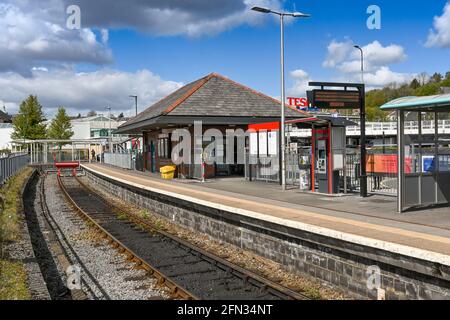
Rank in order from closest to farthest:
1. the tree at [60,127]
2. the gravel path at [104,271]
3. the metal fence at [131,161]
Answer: the gravel path at [104,271] < the metal fence at [131,161] < the tree at [60,127]

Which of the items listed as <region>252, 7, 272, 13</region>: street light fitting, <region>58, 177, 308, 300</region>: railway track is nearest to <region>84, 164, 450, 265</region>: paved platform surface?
<region>58, 177, 308, 300</region>: railway track

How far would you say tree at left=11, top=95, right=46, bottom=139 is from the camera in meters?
63.7

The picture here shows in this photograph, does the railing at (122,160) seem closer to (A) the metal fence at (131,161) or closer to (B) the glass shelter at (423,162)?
(A) the metal fence at (131,161)

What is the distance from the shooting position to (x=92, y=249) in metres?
12.3

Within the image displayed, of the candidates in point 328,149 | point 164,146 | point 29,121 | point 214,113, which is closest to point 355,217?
point 328,149

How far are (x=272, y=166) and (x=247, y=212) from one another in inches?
364

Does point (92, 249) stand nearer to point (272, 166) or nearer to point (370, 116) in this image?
point (272, 166)

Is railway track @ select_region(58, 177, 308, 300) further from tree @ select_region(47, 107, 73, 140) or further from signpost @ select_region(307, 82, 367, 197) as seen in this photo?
tree @ select_region(47, 107, 73, 140)

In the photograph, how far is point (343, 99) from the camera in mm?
14828

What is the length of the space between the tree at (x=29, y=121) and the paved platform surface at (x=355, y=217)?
175 feet

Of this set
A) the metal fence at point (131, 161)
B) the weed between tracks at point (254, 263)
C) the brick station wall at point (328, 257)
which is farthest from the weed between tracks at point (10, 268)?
the metal fence at point (131, 161)

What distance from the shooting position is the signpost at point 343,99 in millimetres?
14281

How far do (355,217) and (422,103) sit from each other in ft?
9.07
